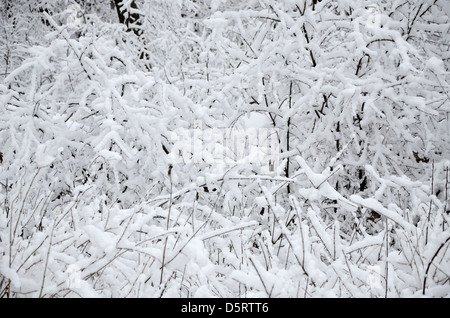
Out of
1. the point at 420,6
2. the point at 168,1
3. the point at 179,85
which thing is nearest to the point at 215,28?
the point at 179,85

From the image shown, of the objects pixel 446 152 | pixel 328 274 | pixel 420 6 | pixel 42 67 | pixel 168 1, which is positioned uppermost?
pixel 168 1

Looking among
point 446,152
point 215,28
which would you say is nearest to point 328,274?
point 446,152

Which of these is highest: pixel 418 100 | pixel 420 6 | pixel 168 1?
pixel 168 1

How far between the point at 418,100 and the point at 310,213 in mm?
1711

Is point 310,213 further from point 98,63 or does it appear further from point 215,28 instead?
point 98,63

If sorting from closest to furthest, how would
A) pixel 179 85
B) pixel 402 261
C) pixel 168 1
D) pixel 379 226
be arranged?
1. pixel 402 261
2. pixel 379 226
3. pixel 179 85
4. pixel 168 1

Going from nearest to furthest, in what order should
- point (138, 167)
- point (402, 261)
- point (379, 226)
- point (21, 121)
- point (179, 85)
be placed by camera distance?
point (402, 261) < point (21, 121) < point (379, 226) < point (138, 167) < point (179, 85)

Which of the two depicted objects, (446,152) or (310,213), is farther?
(446,152)

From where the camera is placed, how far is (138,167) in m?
3.35

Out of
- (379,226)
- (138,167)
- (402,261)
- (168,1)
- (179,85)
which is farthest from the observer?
(168,1)

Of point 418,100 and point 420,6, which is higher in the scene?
point 420,6

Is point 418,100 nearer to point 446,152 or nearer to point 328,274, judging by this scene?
point 446,152

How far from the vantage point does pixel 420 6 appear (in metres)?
2.91

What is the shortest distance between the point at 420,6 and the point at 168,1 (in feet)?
15.4
